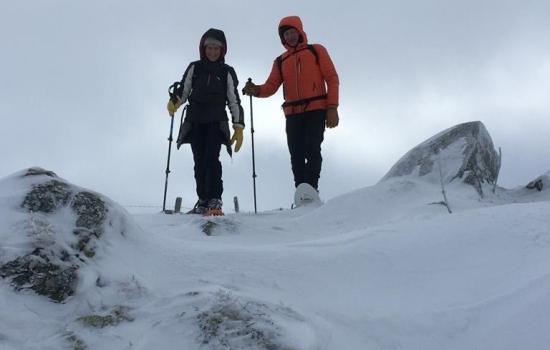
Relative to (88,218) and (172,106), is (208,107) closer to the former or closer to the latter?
(172,106)

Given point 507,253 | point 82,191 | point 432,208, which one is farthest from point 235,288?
point 432,208

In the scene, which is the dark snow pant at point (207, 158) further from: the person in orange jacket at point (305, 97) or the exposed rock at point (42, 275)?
the exposed rock at point (42, 275)

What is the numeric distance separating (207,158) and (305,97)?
1903 millimetres

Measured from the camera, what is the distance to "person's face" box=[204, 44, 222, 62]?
7207 mm

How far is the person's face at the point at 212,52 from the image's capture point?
721cm

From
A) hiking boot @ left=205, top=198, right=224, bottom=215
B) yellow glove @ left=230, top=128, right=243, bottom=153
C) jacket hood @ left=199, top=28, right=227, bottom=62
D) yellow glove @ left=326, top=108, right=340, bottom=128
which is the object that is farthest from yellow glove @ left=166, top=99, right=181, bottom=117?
yellow glove @ left=326, top=108, right=340, bottom=128

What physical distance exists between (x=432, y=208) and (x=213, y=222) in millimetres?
2332

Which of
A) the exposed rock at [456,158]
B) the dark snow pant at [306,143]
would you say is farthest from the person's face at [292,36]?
the exposed rock at [456,158]

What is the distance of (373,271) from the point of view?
3422 millimetres

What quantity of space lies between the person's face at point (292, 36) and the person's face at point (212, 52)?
4.60ft

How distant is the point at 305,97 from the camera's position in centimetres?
800

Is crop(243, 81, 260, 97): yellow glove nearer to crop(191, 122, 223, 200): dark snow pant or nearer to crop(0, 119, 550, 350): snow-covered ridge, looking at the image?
crop(191, 122, 223, 200): dark snow pant

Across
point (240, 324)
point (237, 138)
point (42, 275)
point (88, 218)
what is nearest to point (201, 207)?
point (237, 138)

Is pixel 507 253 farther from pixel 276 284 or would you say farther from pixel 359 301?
pixel 276 284
